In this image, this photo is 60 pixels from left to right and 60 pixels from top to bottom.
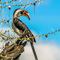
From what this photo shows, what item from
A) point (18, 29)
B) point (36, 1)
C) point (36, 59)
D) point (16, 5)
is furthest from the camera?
point (18, 29)

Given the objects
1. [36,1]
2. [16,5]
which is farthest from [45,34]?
[16,5]

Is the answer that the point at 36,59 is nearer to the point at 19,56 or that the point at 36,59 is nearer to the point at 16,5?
the point at 19,56

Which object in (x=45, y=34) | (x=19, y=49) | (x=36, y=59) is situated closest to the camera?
(x=45, y=34)

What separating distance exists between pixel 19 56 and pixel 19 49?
45 centimetres

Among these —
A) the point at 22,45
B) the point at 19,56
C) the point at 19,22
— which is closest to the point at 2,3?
the point at 22,45

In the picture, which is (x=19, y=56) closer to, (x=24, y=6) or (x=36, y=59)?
(x=36, y=59)

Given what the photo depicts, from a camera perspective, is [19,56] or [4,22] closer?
[4,22]

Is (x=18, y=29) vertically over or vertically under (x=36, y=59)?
over

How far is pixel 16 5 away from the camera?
510 centimetres

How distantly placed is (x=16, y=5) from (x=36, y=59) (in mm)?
3901

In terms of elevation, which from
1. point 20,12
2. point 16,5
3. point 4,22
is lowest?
point 4,22

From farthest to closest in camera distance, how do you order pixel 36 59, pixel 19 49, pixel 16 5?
pixel 36 59 < pixel 19 49 < pixel 16 5

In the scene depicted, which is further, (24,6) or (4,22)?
(4,22)

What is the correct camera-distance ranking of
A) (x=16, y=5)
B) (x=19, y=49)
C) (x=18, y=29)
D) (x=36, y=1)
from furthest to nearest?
(x=18, y=29) < (x=19, y=49) < (x=16, y=5) < (x=36, y=1)
